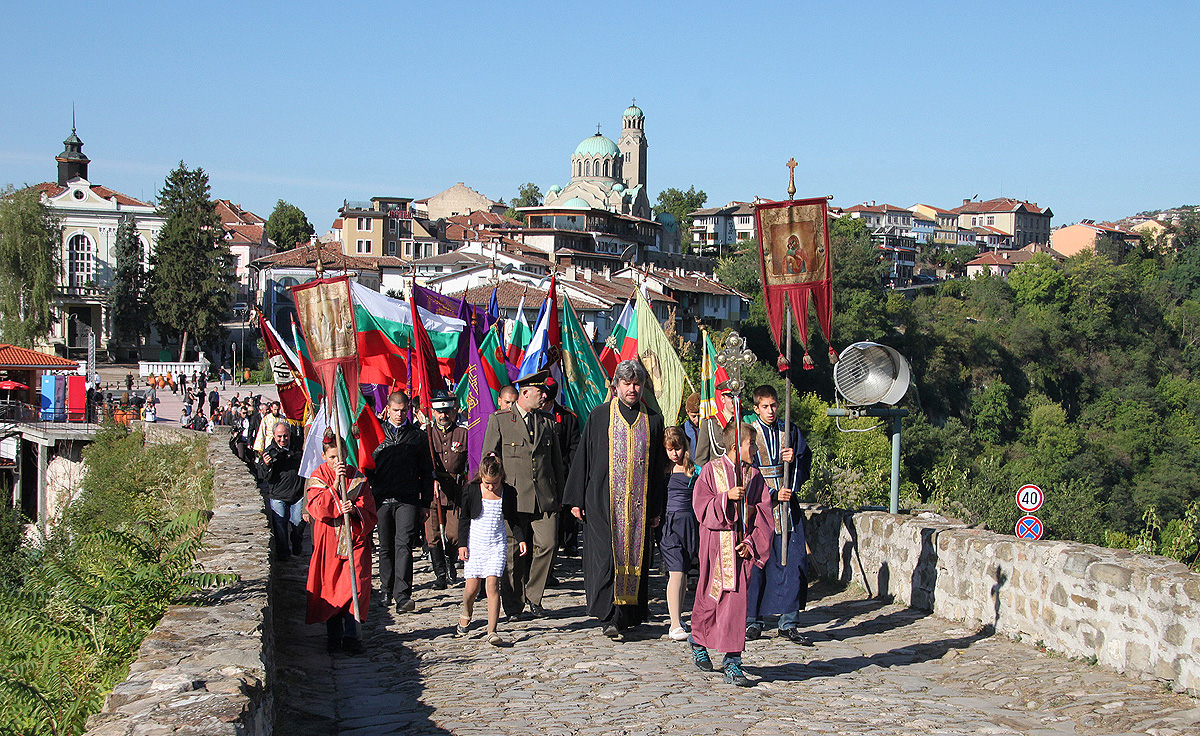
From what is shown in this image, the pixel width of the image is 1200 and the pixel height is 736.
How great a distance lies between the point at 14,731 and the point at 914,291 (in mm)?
121480

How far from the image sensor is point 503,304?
54438mm

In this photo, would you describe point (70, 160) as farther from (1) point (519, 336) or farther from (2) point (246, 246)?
(1) point (519, 336)

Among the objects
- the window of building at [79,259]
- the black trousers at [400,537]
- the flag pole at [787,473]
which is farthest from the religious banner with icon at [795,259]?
the window of building at [79,259]

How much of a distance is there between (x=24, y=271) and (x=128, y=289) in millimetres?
6715

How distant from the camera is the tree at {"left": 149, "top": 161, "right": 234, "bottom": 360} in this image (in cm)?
6294

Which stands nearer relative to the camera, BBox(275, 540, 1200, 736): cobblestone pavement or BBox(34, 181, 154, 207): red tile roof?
BBox(275, 540, 1200, 736): cobblestone pavement

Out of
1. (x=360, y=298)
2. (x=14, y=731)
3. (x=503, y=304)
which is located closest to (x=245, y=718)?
(x=14, y=731)

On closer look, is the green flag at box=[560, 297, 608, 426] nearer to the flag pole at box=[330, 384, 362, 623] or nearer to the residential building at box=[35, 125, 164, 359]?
the flag pole at box=[330, 384, 362, 623]

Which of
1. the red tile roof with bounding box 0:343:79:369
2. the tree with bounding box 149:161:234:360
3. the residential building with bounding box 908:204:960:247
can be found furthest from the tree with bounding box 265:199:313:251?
the residential building with bounding box 908:204:960:247

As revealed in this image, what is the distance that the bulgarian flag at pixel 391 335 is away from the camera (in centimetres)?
1186

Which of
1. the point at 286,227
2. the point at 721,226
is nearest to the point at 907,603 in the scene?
the point at 286,227

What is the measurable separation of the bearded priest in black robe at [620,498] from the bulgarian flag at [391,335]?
3.71m

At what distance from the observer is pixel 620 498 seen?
8.58m

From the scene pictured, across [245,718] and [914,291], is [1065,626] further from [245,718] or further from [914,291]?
[914,291]
